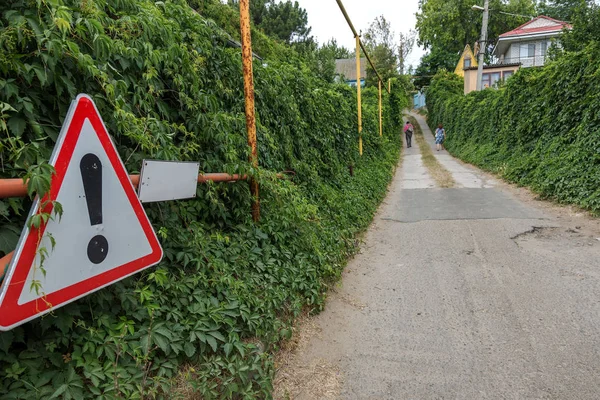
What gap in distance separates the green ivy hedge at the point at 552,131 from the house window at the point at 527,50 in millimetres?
30509

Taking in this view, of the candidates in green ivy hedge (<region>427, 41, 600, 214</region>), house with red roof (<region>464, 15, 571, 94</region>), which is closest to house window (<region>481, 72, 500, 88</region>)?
house with red roof (<region>464, 15, 571, 94</region>)

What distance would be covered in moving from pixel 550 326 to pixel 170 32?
3959 mm

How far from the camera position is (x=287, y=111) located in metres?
5.43

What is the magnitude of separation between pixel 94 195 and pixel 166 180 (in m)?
0.63

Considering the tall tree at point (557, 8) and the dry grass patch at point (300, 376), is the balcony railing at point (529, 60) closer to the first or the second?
the tall tree at point (557, 8)

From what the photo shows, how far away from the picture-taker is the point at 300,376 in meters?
2.75

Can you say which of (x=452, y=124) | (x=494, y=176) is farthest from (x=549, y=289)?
(x=452, y=124)

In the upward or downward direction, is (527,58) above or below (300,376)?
above

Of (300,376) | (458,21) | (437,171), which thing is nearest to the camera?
(300,376)

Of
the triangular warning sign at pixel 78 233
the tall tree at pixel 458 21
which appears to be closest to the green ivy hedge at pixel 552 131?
the triangular warning sign at pixel 78 233

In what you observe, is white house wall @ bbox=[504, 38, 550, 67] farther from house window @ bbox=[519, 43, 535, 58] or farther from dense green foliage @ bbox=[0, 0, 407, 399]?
dense green foliage @ bbox=[0, 0, 407, 399]

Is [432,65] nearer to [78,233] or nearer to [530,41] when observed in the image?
[530,41]

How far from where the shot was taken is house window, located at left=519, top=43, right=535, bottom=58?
40.2 meters

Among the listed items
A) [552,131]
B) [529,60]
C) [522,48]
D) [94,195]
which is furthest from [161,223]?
[522,48]
